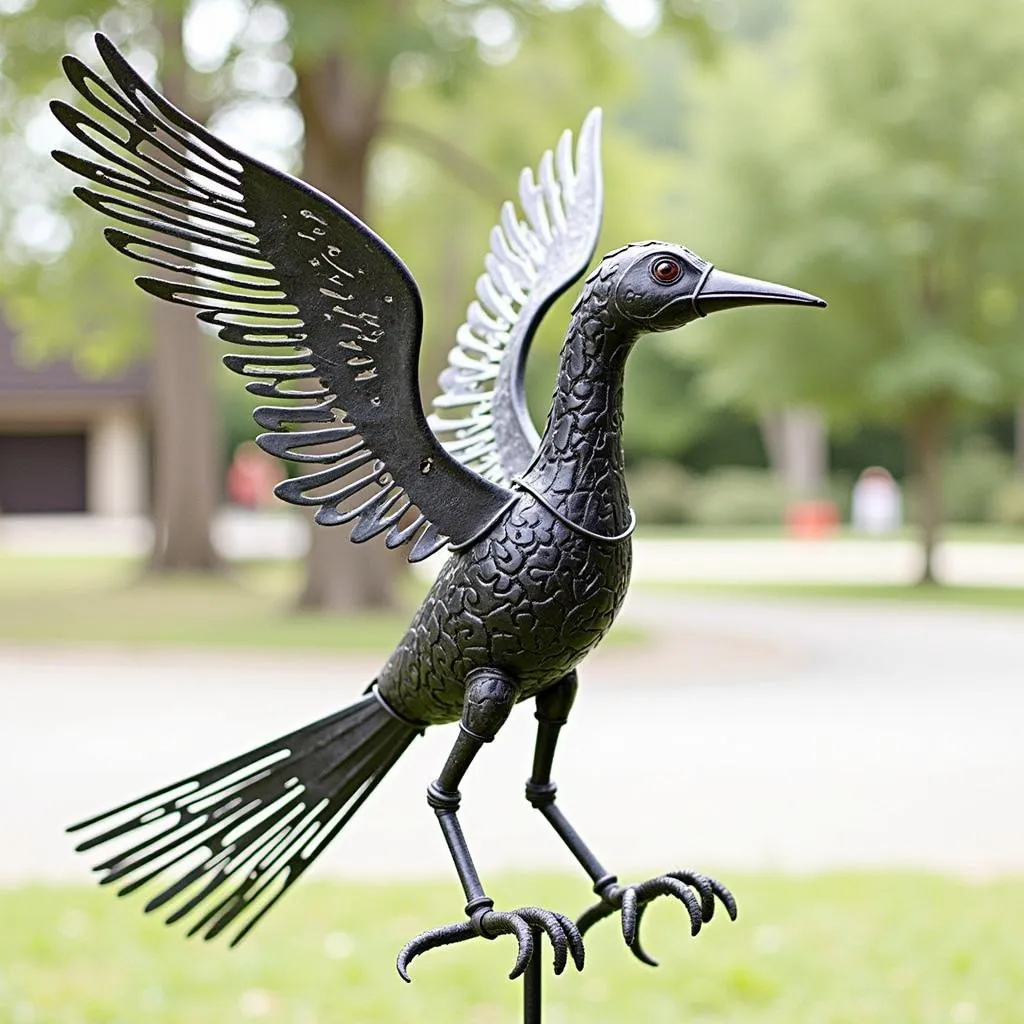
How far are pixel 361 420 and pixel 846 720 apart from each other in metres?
7.46

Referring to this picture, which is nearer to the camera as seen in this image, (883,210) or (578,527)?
(578,527)

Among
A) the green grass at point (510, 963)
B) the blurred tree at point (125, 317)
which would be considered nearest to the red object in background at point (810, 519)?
the blurred tree at point (125, 317)

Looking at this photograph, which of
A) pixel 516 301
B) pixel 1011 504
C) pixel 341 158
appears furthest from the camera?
pixel 1011 504

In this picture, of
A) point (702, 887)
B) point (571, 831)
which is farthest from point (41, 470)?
point (702, 887)

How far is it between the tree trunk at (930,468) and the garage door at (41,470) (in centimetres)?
2193

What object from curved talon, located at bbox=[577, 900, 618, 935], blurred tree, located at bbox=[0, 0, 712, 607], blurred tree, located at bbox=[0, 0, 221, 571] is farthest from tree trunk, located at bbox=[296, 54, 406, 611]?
curved talon, located at bbox=[577, 900, 618, 935]

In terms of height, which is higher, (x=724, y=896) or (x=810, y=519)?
(x=724, y=896)

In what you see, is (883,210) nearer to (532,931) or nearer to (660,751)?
(660,751)

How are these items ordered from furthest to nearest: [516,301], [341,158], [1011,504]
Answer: [1011,504]
[341,158]
[516,301]

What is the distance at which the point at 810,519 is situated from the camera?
2794cm

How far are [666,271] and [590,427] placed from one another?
0.72ft

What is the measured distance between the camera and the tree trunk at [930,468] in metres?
16.8

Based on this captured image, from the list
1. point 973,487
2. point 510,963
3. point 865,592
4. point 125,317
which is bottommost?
point 865,592

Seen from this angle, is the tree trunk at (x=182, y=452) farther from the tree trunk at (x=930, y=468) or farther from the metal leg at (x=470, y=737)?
the metal leg at (x=470, y=737)
